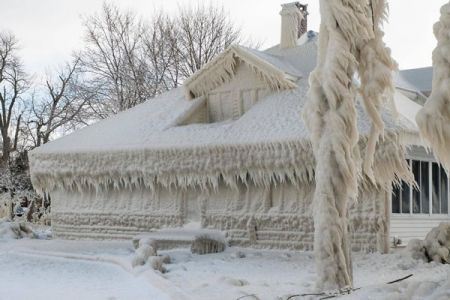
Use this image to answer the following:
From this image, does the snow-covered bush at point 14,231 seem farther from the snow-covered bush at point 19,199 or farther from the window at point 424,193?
the window at point 424,193

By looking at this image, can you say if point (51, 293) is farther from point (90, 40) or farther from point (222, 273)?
point (90, 40)

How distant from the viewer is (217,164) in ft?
51.2

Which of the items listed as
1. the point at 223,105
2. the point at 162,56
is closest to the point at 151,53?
the point at 162,56

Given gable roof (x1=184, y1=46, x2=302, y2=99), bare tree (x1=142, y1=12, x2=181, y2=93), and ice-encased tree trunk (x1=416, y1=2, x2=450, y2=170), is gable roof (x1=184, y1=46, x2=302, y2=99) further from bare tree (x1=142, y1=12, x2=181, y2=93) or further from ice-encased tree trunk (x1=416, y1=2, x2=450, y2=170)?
bare tree (x1=142, y1=12, x2=181, y2=93)

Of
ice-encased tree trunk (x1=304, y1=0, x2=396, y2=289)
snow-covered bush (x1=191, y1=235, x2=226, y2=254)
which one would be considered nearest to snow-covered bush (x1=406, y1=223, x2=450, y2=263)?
ice-encased tree trunk (x1=304, y1=0, x2=396, y2=289)

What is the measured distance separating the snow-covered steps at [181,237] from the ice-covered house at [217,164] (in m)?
0.40

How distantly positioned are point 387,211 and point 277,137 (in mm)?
3053

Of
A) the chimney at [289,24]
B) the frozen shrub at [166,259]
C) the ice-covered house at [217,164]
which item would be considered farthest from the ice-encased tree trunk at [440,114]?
the chimney at [289,24]

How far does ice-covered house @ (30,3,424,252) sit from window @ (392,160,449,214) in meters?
1.66

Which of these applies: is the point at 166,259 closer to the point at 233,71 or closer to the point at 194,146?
the point at 194,146

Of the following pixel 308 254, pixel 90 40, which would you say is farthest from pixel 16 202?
pixel 308 254

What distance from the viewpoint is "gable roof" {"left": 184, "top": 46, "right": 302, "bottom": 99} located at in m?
17.1

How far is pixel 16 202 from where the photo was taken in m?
31.6

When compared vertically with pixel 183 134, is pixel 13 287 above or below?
below
